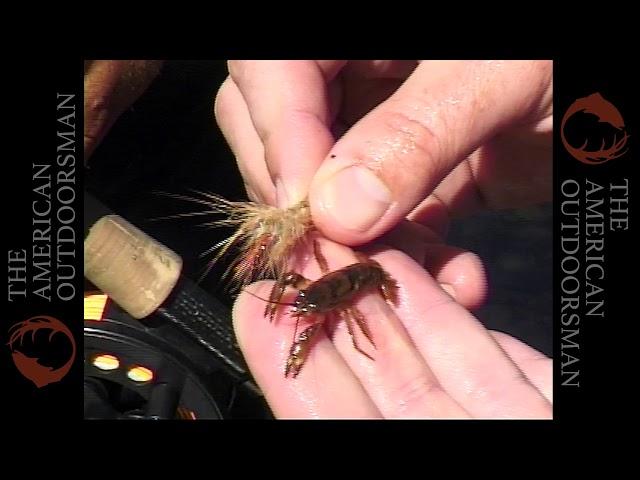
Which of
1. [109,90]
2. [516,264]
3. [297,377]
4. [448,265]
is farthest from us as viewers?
[516,264]

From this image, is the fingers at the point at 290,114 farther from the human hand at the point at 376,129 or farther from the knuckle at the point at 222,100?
the knuckle at the point at 222,100

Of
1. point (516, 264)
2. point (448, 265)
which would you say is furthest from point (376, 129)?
point (516, 264)

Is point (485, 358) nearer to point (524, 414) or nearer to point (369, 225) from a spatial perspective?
point (524, 414)

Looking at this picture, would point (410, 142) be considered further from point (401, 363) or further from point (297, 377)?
point (297, 377)

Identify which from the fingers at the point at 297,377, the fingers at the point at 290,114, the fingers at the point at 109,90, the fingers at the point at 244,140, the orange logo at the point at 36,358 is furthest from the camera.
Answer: the fingers at the point at 244,140

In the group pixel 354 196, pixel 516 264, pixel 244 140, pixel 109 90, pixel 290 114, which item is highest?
pixel 109 90

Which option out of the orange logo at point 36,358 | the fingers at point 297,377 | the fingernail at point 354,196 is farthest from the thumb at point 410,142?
the orange logo at point 36,358
